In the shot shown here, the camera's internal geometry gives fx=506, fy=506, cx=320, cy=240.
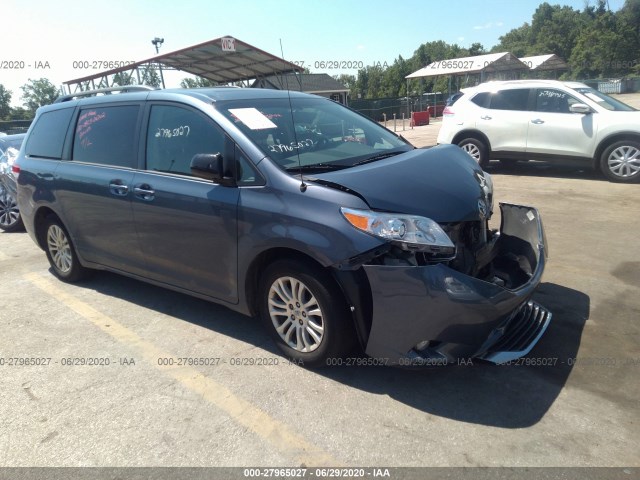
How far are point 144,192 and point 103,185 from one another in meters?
0.63

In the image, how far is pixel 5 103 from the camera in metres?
62.7

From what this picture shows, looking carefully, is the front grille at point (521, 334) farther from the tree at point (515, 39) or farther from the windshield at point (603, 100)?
the tree at point (515, 39)

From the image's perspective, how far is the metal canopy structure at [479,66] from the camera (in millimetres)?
35938

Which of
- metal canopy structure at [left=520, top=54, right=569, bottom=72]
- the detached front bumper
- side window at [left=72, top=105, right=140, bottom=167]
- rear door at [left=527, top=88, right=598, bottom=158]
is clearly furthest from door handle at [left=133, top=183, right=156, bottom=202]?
metal canopy structure at [left=520, top=54, right=569, bottom=72]

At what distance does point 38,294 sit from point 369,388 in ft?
12.6

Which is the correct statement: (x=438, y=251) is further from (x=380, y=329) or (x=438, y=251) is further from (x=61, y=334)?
(x=61, y=334)

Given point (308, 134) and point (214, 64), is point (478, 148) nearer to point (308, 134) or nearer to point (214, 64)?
point (308, 134)

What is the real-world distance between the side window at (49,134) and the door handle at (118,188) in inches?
45.5

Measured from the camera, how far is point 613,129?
28.6 ft

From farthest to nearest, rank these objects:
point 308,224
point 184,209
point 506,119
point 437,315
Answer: point 506,119
point 184,209
point 308,224
point 437,315

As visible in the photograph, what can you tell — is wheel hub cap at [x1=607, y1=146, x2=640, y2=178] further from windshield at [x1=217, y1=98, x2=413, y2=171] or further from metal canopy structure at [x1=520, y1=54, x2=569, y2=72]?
metal canopy structure at [x1=520, y1=54, x2=569, y2=72]

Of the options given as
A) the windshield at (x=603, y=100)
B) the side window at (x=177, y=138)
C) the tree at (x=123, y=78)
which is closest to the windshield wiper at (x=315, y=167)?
the side window at (x=177, y=138)

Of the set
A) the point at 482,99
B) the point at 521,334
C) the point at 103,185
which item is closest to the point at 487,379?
the point at 521,334

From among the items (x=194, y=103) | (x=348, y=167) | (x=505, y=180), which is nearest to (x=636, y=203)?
A: (x=505, y=180)
